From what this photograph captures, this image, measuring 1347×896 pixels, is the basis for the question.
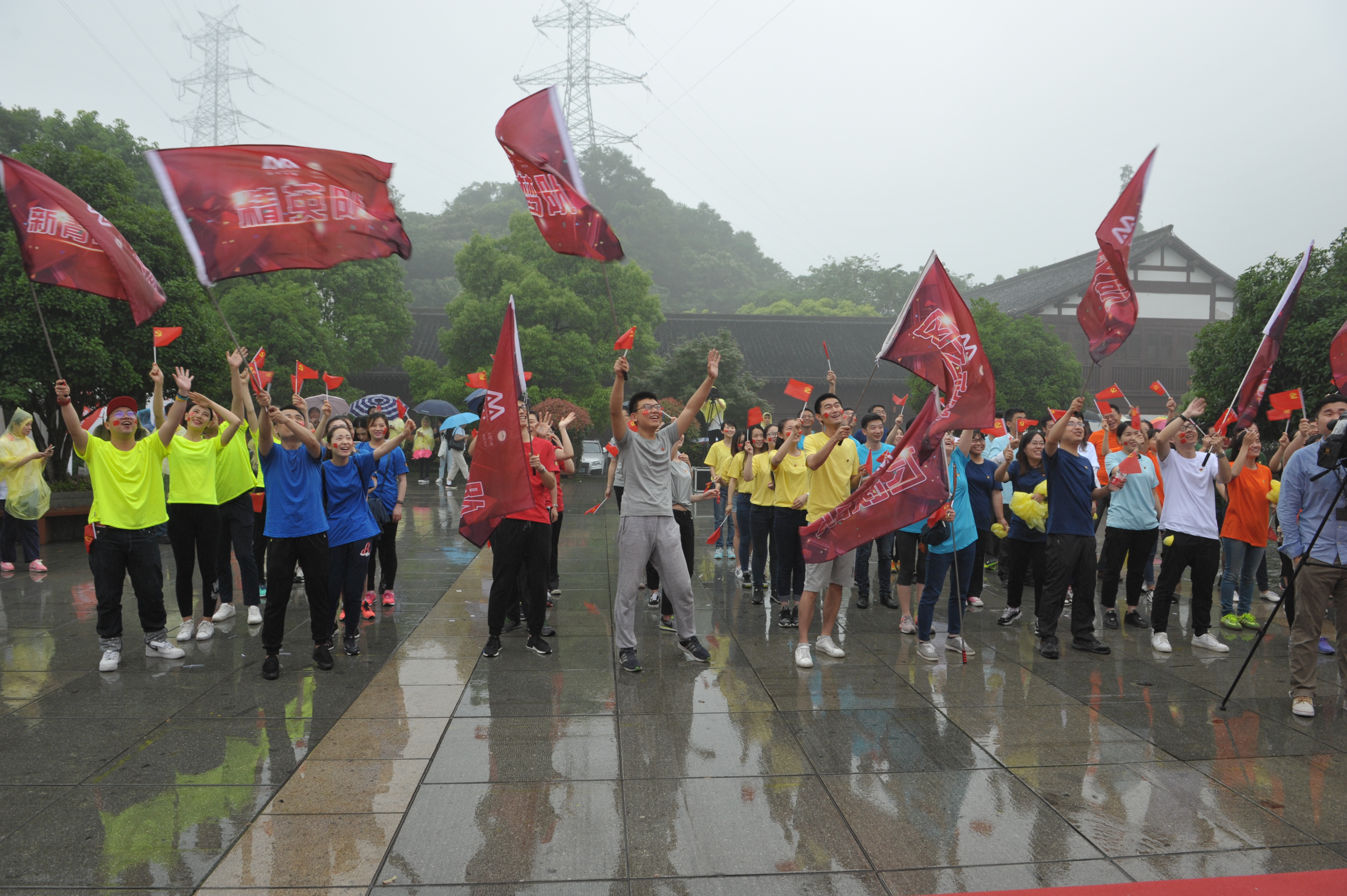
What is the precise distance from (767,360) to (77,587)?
96.8 feet

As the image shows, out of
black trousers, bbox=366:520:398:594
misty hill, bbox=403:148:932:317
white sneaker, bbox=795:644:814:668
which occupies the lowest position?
white sneaker, bbox=795:644:814:668

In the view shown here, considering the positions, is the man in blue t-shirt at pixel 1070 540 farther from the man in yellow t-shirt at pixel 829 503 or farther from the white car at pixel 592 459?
the white car at pixel 592 459

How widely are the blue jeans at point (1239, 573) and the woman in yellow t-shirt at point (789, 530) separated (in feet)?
11.6

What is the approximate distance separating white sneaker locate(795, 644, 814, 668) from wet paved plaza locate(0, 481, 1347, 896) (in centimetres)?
5

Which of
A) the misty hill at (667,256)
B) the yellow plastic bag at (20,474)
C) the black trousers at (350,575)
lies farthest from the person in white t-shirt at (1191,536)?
the misty hill at (667,256)

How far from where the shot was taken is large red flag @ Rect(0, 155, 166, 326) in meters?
5.59

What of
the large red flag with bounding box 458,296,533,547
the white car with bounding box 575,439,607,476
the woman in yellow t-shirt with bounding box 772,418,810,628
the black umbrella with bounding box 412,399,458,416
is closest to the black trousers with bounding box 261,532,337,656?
the large red flag with bounding box 458,296,533,547

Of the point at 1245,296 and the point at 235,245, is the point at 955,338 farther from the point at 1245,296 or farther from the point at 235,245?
the point at 1245,296

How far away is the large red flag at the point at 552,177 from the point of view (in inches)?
231

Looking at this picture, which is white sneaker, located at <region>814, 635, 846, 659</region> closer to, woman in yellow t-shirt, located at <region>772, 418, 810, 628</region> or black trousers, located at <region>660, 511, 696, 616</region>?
woman in yellow t-shirt, located at <region>772, 418, 810, 628</region>

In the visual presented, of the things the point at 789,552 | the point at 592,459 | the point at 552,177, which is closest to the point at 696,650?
the point at 789,552

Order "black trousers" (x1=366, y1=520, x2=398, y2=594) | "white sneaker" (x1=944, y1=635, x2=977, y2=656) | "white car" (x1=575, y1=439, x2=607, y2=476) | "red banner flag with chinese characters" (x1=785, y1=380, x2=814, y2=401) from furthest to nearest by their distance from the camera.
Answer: "white car" (x1=575, y1=439, x2=607, y2=476) < "red banner flag with chinese characters" (x1=785, y1=380, x2=814, y2=401) < "black trousers" (x1=366, y1=520, x2=398, y2=594) < "white sneaker" (x1=944, y1=635, x2=977, y2=656)

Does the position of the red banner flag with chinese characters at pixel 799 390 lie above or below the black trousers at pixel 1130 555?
above

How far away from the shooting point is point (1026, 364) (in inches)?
949
